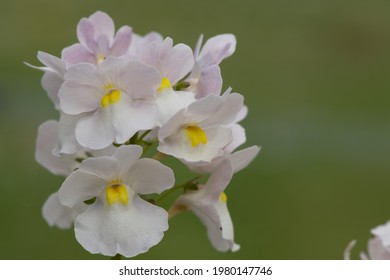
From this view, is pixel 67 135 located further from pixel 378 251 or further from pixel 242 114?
pixel 378 251

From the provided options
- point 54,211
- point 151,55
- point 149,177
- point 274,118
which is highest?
point 151,55

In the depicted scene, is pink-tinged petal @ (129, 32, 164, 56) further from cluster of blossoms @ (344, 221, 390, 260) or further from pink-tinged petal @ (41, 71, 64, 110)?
cluster of blossoms @ (344, 221, 390, 260)

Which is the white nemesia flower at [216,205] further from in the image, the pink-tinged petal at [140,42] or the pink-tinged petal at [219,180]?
the pink-tinged petal at [140,42]

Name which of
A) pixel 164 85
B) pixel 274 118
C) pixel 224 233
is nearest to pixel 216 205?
pixel 224 233

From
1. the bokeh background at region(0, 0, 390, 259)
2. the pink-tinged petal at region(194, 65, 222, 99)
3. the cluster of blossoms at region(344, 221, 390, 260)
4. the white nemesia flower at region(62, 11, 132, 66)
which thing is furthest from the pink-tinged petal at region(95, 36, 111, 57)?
the bokeh background at region(0, 0, 390, 259)

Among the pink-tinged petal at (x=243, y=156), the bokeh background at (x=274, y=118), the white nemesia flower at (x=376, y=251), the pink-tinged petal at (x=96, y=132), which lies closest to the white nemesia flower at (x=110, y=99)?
the pink-tinged petal at (x=96, y=132)
